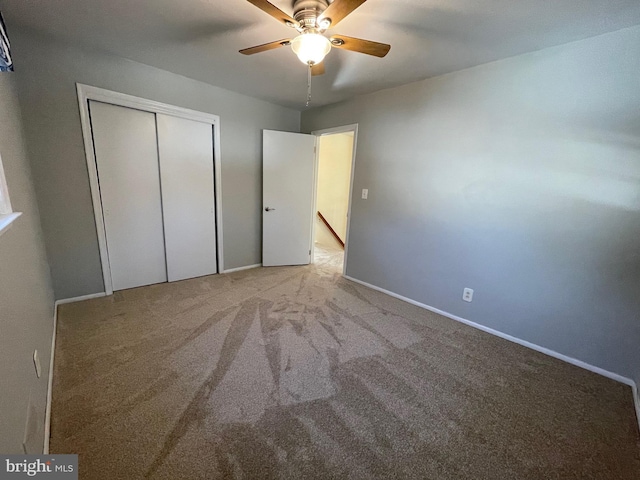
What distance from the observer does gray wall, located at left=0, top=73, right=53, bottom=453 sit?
0.87 meters

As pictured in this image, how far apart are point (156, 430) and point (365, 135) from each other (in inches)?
125

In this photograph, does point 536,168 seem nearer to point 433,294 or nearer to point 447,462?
point 433,294

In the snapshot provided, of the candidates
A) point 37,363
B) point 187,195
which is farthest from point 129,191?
point 37,363

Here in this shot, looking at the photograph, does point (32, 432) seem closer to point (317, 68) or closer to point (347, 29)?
point (317, 68)

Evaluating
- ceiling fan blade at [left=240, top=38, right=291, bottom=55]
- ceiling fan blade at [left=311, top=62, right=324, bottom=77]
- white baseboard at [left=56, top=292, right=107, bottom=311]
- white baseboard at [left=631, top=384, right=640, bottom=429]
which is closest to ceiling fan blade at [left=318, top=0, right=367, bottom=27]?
ceiling fan blade at [left=240, top=38, right=291, bottom=55]

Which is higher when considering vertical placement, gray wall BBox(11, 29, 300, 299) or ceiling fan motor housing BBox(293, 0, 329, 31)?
ceiling fan motor housing BBox(293, 0, 329, 31)

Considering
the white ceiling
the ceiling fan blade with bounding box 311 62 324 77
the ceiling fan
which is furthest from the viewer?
the ceiling fan blade with bounding box 311 62 324 77

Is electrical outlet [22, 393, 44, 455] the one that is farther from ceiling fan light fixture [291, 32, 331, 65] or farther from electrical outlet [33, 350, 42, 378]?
ceiling fan light fixture [291, 32, 331, 65]

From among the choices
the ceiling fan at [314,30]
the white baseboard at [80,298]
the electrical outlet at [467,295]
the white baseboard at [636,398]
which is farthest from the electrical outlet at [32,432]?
the white baseboard at [636,398]

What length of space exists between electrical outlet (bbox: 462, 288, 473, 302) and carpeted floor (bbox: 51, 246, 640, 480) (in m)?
0.27

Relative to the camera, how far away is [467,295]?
8.01 ft

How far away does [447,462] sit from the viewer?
121 cm

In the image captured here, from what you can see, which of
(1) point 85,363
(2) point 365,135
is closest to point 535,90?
(2) point 365,135

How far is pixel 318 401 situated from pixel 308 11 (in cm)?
226
